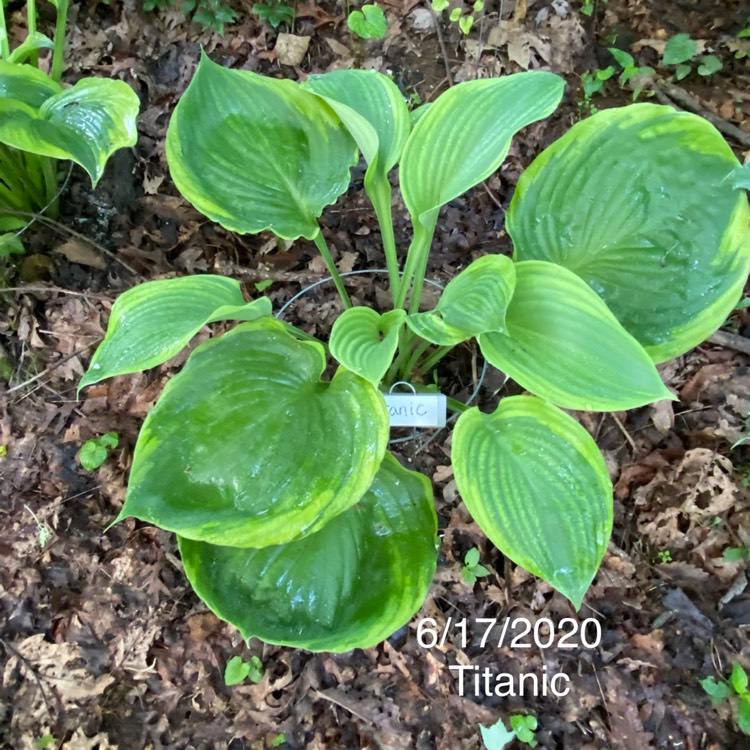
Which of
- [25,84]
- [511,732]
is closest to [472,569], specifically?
[511,732]

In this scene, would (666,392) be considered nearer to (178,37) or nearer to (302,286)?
(302,286)

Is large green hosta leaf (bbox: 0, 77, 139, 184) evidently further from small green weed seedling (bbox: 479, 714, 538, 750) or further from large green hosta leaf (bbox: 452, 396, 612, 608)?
small green weed seedling (bbox: 479, 714, 538, 750)

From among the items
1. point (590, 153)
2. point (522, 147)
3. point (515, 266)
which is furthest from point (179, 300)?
point (522, 147)

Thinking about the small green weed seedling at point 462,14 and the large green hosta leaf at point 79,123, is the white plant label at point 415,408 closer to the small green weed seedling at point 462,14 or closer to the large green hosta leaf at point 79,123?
the large green hosta leaf at point 79,123

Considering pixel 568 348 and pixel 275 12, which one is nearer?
pixel 568 348

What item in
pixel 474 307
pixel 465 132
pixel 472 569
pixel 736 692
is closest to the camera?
pixel 474 307

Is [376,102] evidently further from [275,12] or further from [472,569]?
[472,569]

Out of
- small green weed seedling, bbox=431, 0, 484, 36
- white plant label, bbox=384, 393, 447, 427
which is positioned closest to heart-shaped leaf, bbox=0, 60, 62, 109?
white plant label, bbox=384, 393, 447, 427
